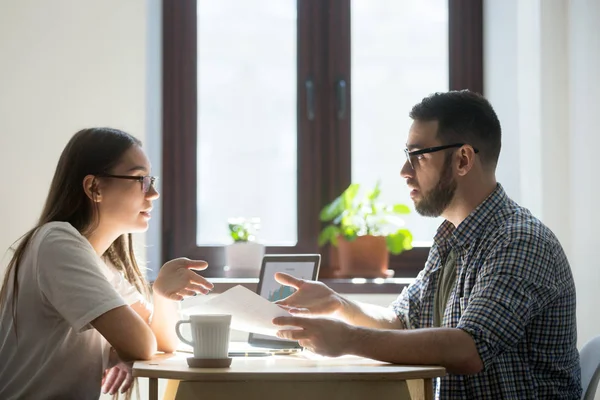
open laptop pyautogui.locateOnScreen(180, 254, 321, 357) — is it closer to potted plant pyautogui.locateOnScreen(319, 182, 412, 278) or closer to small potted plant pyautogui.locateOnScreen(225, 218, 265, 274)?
small potted plant pyautogui.locateOnScreen(225, 218, 265, 274)

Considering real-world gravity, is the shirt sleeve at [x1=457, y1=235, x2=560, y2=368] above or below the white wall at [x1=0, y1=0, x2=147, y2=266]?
below

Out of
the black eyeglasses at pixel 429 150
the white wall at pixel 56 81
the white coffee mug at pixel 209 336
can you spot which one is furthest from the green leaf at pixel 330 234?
the white coffee mug at pixel 209 336

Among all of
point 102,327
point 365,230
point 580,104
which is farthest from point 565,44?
point 102,327

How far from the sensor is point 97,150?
2.08m

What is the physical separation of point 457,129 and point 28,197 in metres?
1.79

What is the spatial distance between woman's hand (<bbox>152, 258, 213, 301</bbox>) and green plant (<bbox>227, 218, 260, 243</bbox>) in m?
1.17

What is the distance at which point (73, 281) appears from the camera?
5.95 ft

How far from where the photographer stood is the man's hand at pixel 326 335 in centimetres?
168

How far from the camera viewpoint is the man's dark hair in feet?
6.84

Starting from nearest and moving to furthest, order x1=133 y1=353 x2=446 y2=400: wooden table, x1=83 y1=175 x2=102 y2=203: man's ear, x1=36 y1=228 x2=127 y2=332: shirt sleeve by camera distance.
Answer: x1=133 y1=353 x2=446 y2=400: wooden table → x1=36 y1=228 x2=127 y2=332: shirt sleeve → x1=83 y1=175 x2=102 y2=203: man's ear

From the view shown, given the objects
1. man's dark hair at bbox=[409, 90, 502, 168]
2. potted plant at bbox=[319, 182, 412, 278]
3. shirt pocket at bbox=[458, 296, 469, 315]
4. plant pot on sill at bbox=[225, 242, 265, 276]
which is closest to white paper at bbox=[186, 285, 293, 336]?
shirt pocket at bbox=[458, 296, 469, 315]

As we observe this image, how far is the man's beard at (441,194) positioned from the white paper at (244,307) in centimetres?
57

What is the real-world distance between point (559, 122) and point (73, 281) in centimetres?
194

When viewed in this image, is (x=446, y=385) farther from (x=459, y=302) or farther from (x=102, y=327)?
(x=102, y=327)
